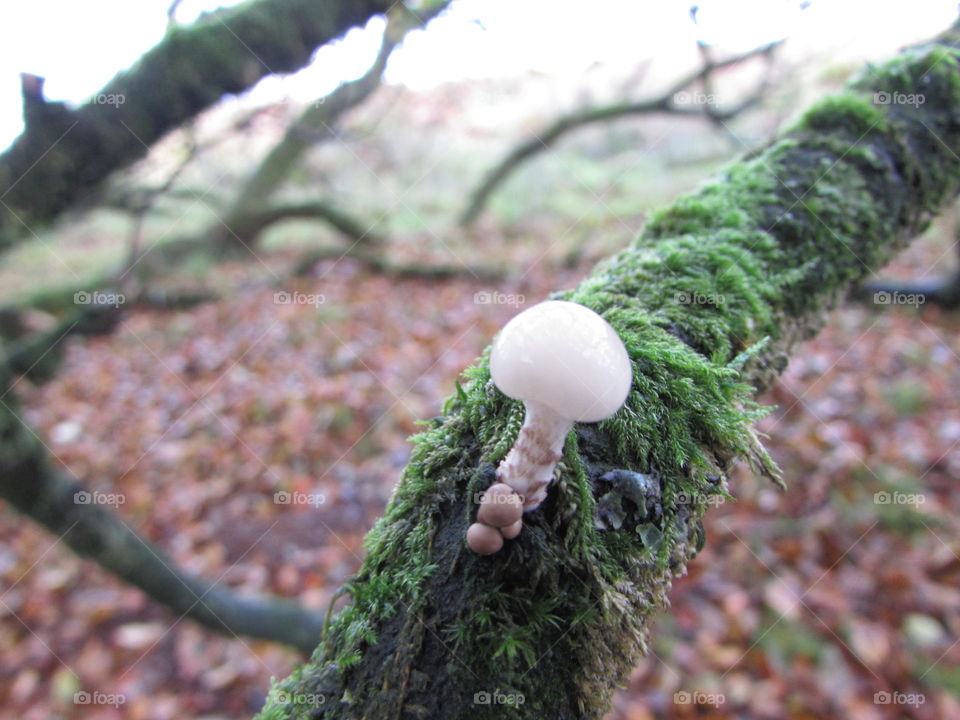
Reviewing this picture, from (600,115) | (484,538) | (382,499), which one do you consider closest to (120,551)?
(382,499)

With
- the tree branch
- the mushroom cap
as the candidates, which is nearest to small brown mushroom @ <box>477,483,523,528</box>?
the mushroom cap

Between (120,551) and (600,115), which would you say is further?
(600,115)

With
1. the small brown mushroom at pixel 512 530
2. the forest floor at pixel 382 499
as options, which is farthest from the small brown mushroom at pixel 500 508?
the forest floor at pixel 382 499

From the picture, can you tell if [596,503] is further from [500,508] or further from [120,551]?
[120,551]

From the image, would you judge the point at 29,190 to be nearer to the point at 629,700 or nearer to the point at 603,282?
the point at 603,282

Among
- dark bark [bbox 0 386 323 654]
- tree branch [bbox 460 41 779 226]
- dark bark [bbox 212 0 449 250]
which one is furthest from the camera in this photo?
dark bark [bbox 212 0 449 250]

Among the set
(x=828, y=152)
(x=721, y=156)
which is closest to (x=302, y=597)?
(x=828, y=152)

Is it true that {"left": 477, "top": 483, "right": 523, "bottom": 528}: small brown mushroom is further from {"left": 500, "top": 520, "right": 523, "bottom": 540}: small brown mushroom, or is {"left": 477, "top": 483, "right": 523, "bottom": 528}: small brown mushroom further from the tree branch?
the tree branch
